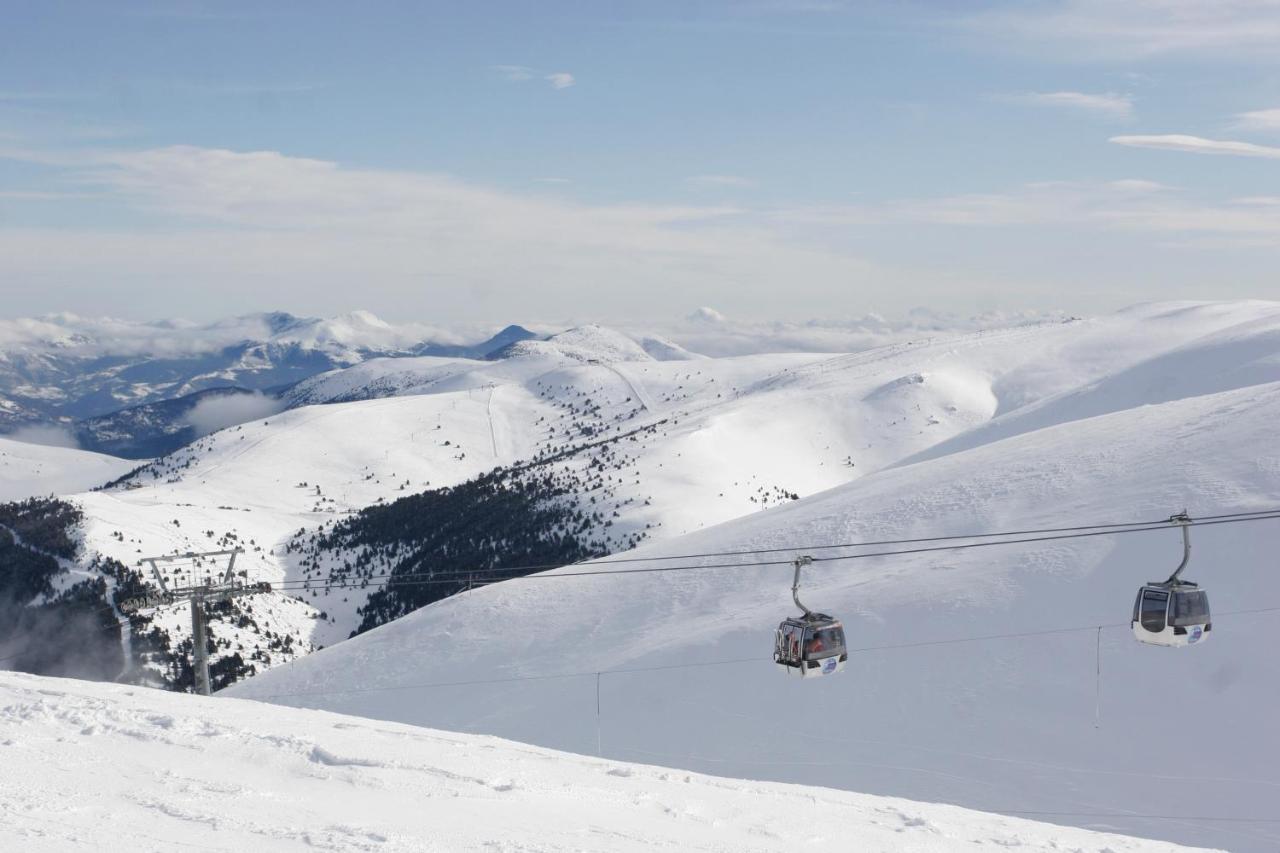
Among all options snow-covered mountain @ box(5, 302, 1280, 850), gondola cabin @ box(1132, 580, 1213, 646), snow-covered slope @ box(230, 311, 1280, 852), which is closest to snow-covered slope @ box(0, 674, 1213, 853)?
gondola cabin @ box(1132, 580, 1213, 646)

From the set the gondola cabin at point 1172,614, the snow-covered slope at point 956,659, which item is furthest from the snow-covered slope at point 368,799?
the snow-covered slope at point 956,659

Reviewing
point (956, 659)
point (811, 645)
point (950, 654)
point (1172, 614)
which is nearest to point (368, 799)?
point (811, 645)

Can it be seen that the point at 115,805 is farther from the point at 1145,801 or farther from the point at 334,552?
the point at 334,552

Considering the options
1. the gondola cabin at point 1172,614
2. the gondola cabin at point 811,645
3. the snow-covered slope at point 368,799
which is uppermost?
the gondola cabin at point 1172,614

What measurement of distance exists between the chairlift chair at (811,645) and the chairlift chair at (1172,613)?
5386 mm

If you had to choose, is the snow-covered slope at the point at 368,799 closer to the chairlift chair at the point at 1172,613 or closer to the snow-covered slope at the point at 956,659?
the chairlift chair at the point at 1172,613

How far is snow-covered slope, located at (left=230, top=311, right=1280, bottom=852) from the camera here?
24312 millimetres

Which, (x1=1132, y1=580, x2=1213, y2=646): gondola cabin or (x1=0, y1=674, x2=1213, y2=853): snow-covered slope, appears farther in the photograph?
(x1=1132, y1=580, x2=1213, y2=646): gondola cabin

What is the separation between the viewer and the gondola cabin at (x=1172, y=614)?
722 inches

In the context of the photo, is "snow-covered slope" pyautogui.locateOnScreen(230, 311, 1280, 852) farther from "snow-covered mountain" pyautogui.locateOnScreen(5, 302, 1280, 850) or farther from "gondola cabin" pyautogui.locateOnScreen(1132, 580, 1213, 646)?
"gondola cabin" pyautogui.locateOnScreen(1132, 580, 1213, 646)

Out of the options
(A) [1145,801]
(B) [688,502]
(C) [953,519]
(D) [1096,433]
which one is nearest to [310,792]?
(A) [1145,801]

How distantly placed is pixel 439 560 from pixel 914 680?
348 ft

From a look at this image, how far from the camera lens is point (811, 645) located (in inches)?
771

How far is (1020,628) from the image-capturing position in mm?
→ 30281
